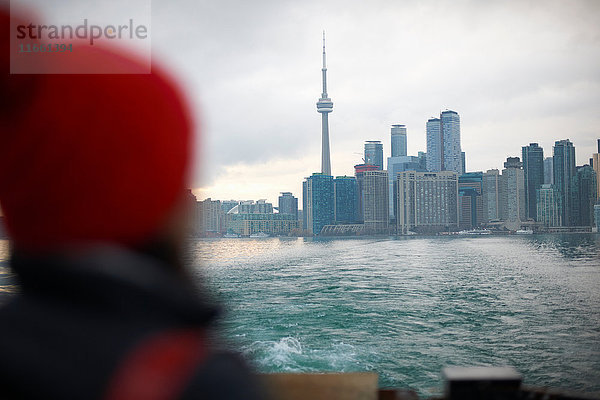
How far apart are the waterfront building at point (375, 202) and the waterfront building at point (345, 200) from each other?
11.8 ft

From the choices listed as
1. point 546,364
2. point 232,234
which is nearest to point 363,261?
point 546,364

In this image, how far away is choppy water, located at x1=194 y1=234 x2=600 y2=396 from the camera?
14.6 meters

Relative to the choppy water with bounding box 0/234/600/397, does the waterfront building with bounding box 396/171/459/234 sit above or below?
above

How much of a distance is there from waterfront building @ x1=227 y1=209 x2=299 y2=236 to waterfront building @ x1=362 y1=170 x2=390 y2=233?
19.9 metres

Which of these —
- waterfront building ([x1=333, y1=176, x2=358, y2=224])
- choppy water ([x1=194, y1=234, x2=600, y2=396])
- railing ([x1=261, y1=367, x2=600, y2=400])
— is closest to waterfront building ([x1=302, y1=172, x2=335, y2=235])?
waterfront building ([x1=333, y1=176, x2=358, y2=224])

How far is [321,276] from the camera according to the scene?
113 ft

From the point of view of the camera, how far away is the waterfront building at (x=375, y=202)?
397ft

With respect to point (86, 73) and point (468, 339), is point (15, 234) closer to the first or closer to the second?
point (86, 73)

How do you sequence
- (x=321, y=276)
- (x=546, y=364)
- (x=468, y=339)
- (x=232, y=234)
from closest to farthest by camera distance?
(x=546, y=364), (x=468, y=339), (x=321, y=276), (x=232, y=234)

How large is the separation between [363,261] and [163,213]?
1816 inches

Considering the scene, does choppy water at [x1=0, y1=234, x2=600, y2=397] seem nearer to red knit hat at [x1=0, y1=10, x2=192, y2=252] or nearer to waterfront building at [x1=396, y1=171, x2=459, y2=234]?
red knit hat at [x1=0, y1=10, x2=192, y2=252]

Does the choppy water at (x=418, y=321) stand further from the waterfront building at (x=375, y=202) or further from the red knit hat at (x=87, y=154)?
the waterfront building at (x=375, y=202)

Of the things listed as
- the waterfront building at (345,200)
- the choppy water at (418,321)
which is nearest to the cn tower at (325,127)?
the waterfront building at (345,200)

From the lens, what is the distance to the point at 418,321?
2073 cm
